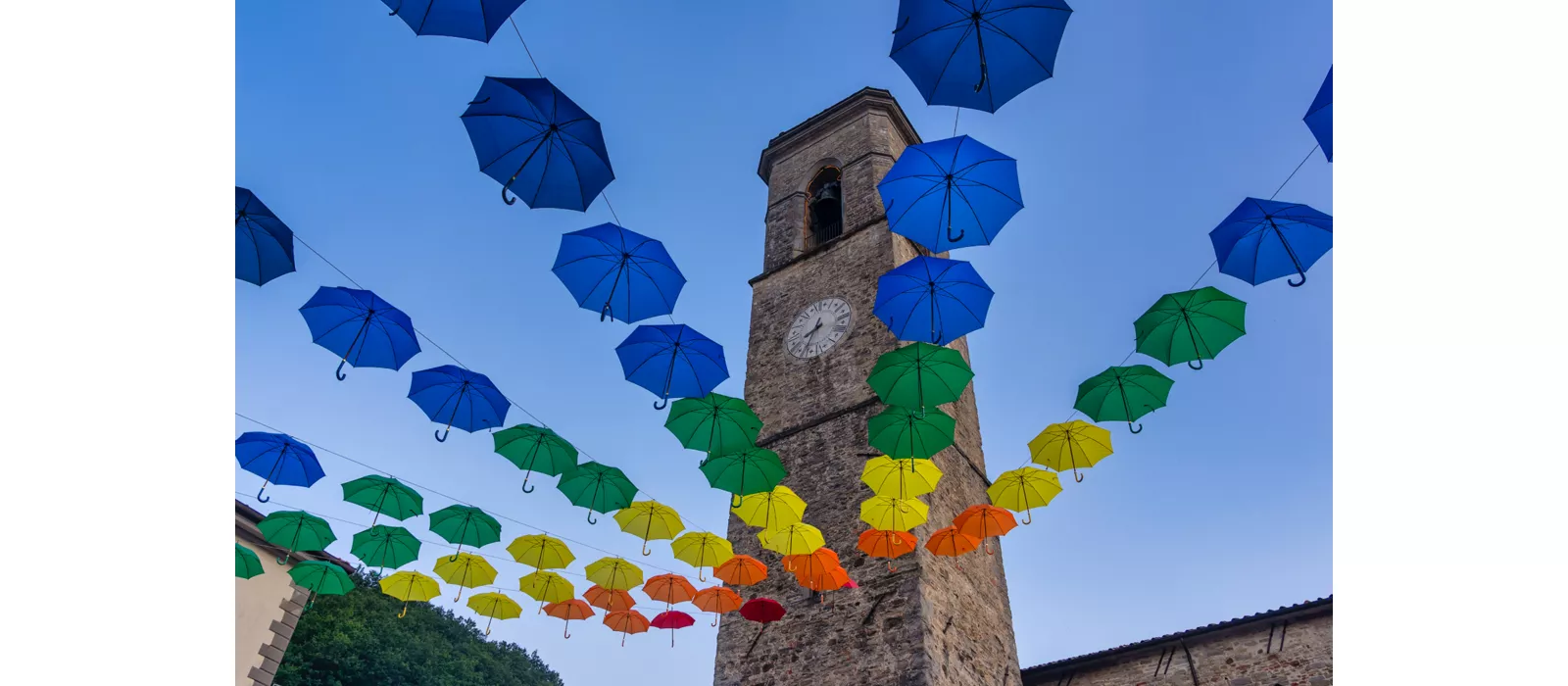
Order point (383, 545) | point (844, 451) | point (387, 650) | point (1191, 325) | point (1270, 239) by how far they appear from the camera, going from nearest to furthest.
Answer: point (1270, 239) < point (1191, 325) < point (383, 545) < point (844, 451) < point (387, 650)

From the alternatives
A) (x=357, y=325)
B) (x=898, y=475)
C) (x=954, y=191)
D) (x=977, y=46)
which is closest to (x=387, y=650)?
(x=357, y=325)

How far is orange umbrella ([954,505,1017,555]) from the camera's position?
9.12 meters

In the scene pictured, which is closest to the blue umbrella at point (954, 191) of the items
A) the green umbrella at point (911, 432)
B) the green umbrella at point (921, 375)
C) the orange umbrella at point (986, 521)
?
the green umbrella at point (921, 375)

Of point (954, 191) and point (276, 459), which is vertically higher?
point (954, 191)

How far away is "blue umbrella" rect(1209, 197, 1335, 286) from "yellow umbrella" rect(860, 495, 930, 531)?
3.85 m

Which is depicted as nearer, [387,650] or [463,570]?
[463,570]

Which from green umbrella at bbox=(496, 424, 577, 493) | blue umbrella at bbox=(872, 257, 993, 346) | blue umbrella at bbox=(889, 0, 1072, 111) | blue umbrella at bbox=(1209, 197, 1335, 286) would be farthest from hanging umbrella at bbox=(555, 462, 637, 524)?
blue umbrella at bbox=(1209, 197, 1335, 286)

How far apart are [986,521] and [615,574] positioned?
427cm

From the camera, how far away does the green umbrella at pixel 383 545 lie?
958 centimetres

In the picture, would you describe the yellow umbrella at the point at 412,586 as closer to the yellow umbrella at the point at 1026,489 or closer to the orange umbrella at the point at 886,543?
the orange umbrella at the point at 886,543

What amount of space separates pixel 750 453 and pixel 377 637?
2522 cm

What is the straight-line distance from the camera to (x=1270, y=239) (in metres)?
6.88

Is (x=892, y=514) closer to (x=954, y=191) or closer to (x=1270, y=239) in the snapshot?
(x=954, y=191)

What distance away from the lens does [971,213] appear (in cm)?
699
